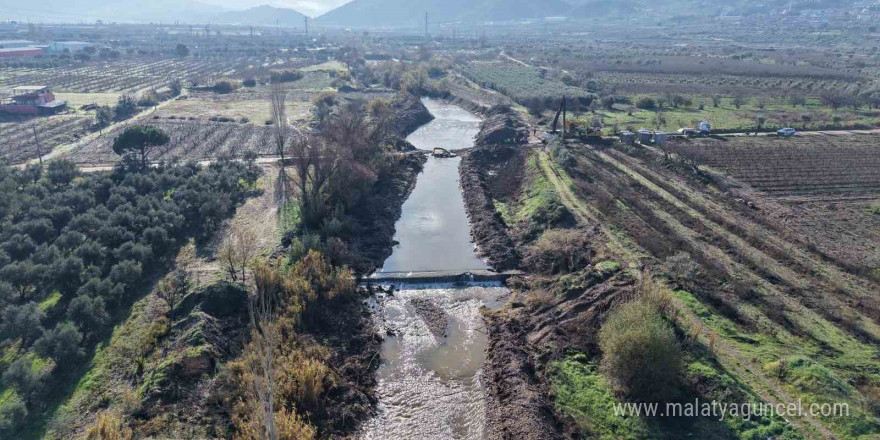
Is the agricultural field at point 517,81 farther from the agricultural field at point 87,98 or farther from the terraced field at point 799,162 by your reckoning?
the agricultural field at point 87,98

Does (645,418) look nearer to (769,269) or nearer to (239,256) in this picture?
(769,269)

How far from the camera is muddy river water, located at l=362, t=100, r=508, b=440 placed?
21.5 metres

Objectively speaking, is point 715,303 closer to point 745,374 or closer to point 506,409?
point 745,374

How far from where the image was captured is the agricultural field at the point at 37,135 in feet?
177

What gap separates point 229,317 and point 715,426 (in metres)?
21.7

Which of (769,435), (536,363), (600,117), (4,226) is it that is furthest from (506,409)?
(600,117)

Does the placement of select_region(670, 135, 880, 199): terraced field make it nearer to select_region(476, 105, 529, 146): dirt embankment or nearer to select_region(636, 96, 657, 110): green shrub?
select_region(476, 105, 529, 146): dirt embankment

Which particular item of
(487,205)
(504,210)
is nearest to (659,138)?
(504,210)

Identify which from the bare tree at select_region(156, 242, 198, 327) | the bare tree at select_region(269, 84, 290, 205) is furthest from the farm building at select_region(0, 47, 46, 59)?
the bare tree at select_region(156, 242, 198, 327)

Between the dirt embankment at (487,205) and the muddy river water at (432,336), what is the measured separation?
100 cm

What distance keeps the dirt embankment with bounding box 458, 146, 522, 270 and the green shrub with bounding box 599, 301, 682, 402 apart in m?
13.0

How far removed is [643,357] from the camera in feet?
64.9

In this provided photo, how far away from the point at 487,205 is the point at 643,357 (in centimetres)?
2435

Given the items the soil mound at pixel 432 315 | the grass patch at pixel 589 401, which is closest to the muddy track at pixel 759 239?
the grass patch at pixel 589 401
